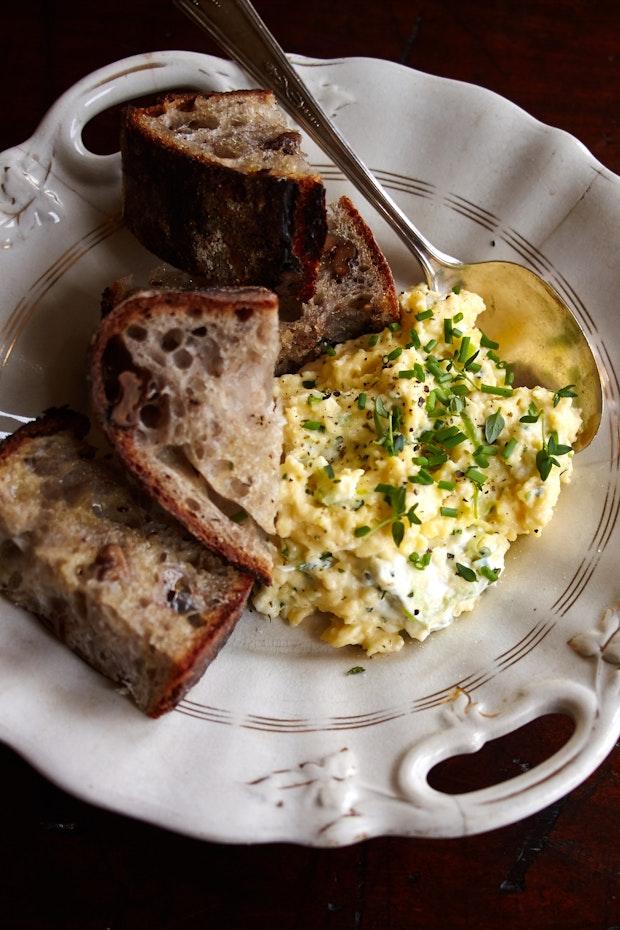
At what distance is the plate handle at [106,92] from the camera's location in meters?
2.61

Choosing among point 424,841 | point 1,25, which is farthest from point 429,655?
point 1,25

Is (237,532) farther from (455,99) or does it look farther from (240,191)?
(455,99)

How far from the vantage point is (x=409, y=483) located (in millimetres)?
2195

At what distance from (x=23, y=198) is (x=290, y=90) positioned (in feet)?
2.64

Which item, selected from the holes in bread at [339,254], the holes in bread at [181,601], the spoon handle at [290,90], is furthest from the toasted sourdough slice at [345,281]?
the holes in bread at [181,601]

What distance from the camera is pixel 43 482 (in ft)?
7.37

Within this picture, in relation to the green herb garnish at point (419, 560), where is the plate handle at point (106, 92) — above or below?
above

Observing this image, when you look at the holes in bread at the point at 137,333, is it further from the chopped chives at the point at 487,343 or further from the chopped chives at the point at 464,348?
the chopped chives at the point at 487,343

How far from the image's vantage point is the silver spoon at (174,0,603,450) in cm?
249

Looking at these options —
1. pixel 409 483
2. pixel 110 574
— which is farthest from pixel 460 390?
pixel 110 574

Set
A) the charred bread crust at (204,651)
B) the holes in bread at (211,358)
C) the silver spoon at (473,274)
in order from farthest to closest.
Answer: the silver spoon at (473,274), the holes in bread at (211,358), the charred bread crust at (204,651)

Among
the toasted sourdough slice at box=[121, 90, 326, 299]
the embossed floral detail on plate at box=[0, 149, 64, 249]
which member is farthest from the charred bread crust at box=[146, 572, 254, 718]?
the embossed floral detail on plate at box=[0, 149, 64, 249]

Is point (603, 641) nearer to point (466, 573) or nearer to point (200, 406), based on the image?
point (466, 573)

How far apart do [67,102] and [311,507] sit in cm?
138
